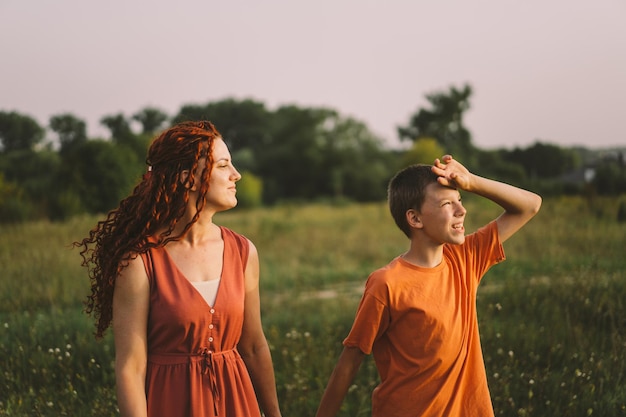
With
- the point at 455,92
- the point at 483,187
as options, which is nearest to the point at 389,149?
the point at 455,92

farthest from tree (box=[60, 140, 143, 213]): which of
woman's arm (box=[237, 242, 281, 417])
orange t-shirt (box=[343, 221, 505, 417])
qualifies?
orange t-shirt (box=[343, 221, 505, 417])

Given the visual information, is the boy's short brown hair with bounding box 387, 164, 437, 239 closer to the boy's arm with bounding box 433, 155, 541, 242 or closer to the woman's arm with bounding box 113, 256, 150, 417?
the boy's arm with bounding box 433, 155, 541, 242

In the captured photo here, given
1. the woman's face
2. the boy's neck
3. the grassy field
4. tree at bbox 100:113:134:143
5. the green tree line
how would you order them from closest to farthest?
the woman's face < the boy's neck < the grassy field < the green tree line < tree at bbox 100:113:134:143

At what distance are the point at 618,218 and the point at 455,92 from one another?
41584 mm

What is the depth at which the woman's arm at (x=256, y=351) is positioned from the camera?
111 inches

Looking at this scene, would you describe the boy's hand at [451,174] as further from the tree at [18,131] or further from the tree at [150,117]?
the tree at [150,117]

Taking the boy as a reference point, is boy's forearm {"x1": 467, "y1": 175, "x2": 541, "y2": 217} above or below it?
above

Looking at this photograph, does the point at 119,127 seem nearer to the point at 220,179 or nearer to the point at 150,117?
the point at 150,117

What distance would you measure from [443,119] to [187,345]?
162 ft

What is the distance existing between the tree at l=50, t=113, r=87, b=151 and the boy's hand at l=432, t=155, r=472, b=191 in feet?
48.3

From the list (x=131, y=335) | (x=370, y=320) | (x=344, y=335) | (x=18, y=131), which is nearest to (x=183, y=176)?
(x=131, y=335)

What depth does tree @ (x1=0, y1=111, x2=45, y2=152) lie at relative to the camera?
11.6m

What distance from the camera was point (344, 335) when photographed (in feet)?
20.3

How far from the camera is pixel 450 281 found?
109 inches
